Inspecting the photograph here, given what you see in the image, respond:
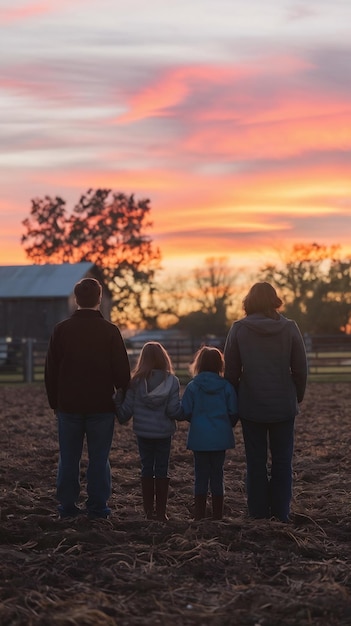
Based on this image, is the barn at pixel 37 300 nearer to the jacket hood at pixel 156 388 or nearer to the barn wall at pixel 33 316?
the barn wall at pixel 33 316

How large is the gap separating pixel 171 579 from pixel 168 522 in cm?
148

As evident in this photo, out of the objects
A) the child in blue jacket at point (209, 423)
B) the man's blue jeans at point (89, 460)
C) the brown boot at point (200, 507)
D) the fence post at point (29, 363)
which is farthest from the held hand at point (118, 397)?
the fence post at point (29, 363)

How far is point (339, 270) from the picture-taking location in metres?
60.6

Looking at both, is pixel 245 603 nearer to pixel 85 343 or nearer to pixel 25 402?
pixel 85 343

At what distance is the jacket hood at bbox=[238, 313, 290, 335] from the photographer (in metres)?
7.38

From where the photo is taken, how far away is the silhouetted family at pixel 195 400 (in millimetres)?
7387

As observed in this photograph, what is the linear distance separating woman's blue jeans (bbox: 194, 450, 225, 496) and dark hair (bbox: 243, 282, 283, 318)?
1.04 metres

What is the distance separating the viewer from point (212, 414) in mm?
7410

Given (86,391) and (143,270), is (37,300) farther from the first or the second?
(86,391)

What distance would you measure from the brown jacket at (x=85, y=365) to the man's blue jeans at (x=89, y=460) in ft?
0.32

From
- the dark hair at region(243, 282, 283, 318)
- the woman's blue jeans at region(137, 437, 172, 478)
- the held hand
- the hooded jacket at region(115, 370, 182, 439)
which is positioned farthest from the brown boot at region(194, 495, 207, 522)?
the dark hair at region(243, 282, 283, 318)

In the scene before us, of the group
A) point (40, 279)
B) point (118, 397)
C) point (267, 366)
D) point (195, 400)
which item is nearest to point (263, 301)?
point (267, 366)

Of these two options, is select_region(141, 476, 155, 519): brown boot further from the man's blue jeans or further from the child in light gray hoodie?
the man's blue jeans

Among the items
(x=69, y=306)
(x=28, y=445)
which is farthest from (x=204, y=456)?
(x=69, y=306)
